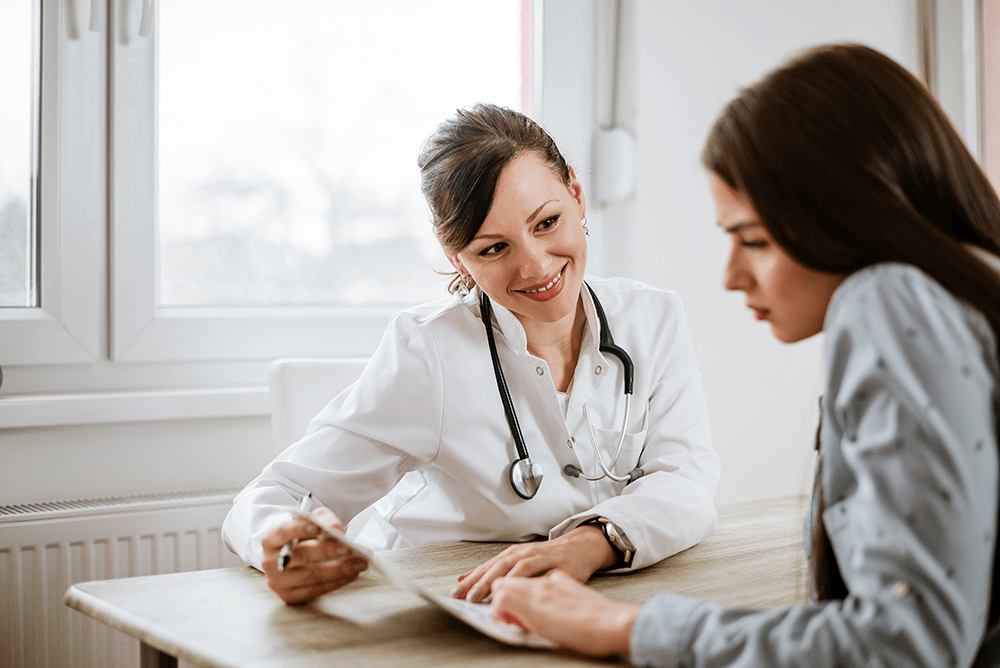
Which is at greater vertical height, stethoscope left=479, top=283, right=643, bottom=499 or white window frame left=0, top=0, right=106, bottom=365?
white window frame left=0, top=0, right=106, bottom=365

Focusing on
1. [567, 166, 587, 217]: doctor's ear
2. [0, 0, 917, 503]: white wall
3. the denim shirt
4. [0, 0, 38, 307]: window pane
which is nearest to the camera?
the denim shirt

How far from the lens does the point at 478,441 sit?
1337 mm

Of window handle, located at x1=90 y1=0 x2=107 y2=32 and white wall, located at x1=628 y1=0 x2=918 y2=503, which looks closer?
window handle, located at x1=90 y1=0 x2=107 y2=32

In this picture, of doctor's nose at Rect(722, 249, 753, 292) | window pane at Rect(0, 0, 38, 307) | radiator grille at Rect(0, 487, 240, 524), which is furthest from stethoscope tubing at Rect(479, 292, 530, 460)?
window pane at Rect(0, 0, 38, 307)

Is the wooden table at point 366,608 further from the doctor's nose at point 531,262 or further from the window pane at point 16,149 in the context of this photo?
the window pane at point 16,149

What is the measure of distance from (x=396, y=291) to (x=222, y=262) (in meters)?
0.44

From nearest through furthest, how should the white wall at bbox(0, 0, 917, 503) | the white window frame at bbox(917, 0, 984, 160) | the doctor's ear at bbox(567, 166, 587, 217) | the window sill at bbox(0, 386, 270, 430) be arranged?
the doctor's ear at bbox(567, 166, 587, 217), the window sill at bbox(0, 386, 270, 430), the white wall at bbox(0, 0, 917, 503), the white window frame at bbox(917, 0, 984, 160)

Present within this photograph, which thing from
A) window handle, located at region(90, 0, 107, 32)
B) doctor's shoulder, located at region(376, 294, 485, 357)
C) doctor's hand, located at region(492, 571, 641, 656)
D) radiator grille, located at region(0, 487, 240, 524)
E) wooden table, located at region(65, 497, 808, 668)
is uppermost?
window handle, located at region(90, 0, 107, 32)

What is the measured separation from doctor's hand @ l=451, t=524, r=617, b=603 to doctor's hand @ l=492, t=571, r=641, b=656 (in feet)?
0.48

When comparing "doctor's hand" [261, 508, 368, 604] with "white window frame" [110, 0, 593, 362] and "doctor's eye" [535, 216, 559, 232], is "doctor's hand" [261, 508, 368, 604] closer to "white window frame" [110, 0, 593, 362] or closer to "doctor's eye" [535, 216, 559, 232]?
"doctor's eye" [535, 216, 559, 232]

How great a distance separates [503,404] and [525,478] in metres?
0.12

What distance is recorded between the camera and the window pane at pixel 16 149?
1.71 m

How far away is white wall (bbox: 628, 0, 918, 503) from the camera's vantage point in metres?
2.32

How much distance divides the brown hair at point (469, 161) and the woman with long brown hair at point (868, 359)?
589mm
